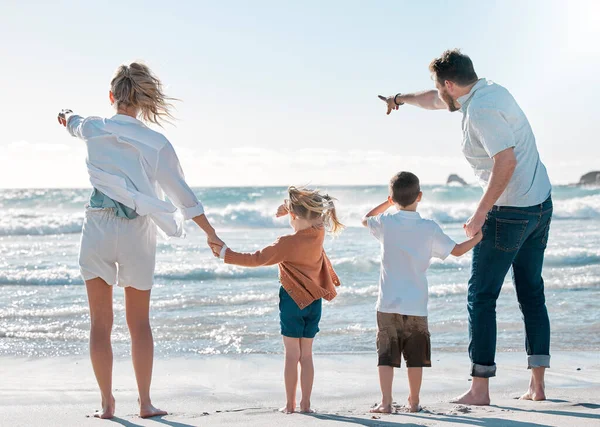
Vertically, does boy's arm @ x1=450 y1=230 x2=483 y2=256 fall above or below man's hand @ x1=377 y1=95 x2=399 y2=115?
below

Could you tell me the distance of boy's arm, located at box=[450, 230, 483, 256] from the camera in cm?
357

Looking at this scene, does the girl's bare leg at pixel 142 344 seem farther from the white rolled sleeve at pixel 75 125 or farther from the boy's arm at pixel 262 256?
the white rolled sleeve at pixel 75 125

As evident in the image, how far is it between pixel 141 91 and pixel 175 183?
18.2 inches

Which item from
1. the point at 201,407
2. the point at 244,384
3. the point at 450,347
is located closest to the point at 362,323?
the point at 450,347

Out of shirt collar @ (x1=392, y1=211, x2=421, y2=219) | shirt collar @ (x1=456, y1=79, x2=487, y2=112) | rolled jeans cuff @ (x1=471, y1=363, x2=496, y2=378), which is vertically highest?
shirt collar @ (x1=456, y1=79, x2=487, y2=112)

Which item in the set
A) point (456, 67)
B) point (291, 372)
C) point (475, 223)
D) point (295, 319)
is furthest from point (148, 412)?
point (456, 67)

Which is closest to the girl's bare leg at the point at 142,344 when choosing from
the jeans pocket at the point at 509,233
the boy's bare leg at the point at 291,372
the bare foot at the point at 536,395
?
the boy's bare leg at the point at 291,372

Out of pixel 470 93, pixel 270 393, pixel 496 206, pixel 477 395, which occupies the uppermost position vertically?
pixel 470 93

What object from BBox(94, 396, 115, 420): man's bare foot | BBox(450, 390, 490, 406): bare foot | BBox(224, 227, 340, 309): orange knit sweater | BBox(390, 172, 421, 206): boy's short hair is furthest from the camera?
BBox(450, 390, 490, 406): bare foot

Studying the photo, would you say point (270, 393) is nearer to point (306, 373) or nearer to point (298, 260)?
point (306, 373)

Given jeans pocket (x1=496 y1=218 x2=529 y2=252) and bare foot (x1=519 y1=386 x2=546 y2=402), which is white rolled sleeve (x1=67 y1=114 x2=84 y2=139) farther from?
bare foot (x1=519 y1=386 x2=546 y2=402)

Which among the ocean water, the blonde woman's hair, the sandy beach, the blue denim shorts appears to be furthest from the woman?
the ocean water

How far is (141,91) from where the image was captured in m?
3.51

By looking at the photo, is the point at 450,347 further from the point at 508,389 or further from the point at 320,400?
the point at 320,400
